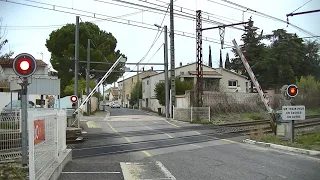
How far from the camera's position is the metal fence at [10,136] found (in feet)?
39.0

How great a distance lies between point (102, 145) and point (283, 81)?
173ft

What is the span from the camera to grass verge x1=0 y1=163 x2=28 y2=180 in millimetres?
8516

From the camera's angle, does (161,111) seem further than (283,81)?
No

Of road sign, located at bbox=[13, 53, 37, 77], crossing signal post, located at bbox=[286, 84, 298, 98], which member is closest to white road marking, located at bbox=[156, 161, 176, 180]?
road sign, located at bbox=[13, 53, 37, 77]

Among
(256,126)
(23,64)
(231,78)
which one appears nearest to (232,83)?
(231,78)

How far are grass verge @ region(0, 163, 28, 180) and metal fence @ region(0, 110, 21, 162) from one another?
176 centimetres

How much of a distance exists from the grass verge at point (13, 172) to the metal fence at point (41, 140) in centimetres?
73

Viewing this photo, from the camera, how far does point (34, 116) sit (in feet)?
21.8

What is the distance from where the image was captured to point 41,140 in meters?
7.37

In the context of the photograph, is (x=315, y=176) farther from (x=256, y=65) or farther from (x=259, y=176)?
(x=256, y=65)

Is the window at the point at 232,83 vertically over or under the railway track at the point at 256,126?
over

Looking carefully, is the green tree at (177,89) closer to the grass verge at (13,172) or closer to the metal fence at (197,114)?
the metal fence at (197,114)

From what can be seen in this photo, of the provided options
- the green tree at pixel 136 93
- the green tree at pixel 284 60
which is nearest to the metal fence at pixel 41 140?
the green tree at pixel 284 60

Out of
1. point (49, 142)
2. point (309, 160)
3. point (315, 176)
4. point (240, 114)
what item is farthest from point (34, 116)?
point (240, 114)
